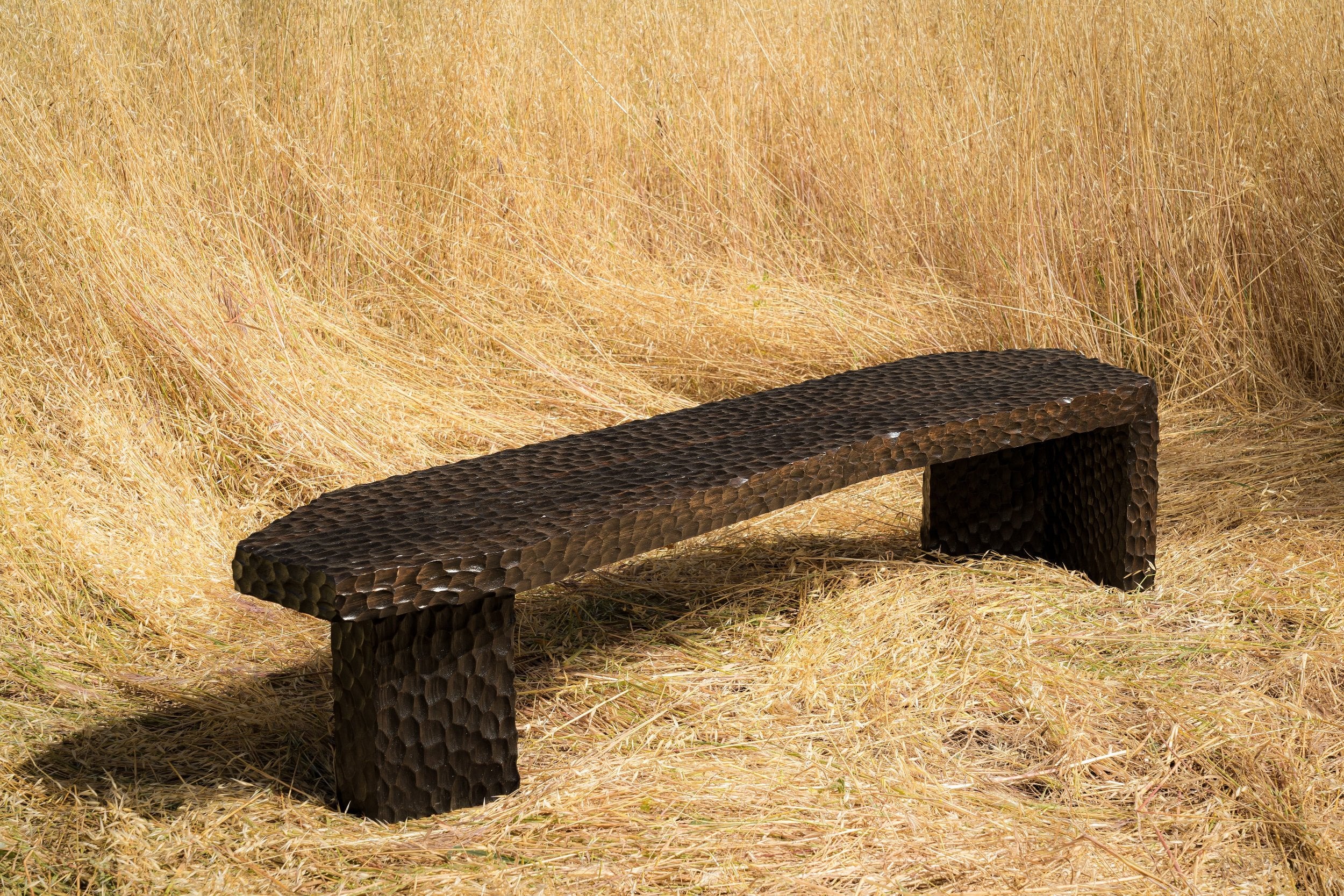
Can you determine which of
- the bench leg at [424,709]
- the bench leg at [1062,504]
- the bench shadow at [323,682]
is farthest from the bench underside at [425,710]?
the bench leg at [1062,504]

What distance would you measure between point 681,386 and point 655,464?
1.77 metres

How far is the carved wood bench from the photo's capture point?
1.85m

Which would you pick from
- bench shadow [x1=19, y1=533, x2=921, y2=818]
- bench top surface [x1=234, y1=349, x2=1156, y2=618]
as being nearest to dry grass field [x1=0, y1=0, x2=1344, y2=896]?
bench shadow [x1=19, y1=533, x2=921, y2=818]

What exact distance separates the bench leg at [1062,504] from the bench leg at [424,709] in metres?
1.14

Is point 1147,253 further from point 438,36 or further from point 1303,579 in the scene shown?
point 438,36

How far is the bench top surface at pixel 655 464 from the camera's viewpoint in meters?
1.82

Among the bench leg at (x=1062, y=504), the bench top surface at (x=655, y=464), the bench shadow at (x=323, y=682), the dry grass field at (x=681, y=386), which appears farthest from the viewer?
the bench leg at (x=1062, y=504)

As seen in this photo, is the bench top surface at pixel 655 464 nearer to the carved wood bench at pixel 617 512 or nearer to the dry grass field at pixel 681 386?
the carved wood bench at pixel 617 512

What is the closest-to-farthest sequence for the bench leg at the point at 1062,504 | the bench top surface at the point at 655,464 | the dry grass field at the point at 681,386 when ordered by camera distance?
the bench top surface at the point at 655,464 → the dry grass field at the point at 681,386 → the bench leg at the point at 1062,504

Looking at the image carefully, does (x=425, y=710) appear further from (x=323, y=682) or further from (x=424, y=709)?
(x=323, y=682)

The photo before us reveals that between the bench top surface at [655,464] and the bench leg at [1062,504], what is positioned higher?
the bench top surface at [655,464]

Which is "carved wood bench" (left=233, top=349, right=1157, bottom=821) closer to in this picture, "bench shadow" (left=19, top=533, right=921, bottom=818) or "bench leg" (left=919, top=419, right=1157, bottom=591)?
"bench leg" (left=919, top=419, right=1157, bottom=591)

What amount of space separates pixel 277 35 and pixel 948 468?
252 centimetres

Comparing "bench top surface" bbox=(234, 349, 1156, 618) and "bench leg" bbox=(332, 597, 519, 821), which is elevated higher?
"bench top surface" bbox=(234, 349, 1156, 618)
